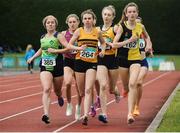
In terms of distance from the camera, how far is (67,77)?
12727 millimetres

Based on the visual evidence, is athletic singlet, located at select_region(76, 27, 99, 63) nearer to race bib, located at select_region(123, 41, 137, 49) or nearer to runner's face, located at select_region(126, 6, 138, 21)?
race bib, located at select_region(123, 41, 137, 49)

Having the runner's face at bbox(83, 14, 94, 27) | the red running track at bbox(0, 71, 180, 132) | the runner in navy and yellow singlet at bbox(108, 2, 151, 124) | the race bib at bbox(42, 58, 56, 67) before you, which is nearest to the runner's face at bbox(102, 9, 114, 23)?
the runner in navy and yellow singlet at bbox(108, 2, 151, 124)

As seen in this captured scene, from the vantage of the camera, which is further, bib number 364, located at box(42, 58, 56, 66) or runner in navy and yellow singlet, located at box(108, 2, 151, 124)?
bib number 364, located at box(42, 58, 56, 66)

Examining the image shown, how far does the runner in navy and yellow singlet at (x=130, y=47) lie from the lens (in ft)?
37.6

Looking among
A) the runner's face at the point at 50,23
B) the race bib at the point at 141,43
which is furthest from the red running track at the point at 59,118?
the runner's face at the point at 50,23

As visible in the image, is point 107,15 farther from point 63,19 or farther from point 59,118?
point 63,19

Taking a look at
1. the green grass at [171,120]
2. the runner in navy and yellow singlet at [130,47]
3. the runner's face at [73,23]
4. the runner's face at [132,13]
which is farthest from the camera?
the runner's face at [73,23]

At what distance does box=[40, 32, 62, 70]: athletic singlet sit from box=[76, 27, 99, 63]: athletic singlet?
0.52 metres

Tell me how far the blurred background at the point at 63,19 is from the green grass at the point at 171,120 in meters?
50.5

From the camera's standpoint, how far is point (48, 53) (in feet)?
38.9

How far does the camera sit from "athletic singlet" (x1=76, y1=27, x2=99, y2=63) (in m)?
11.6

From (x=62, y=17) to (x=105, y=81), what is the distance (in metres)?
54.7

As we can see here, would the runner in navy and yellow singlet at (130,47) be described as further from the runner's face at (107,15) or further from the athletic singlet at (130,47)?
the runner's face at (107,15)

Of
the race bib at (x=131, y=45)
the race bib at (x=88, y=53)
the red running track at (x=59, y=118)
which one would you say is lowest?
the red running track at (x=59, y=118)
